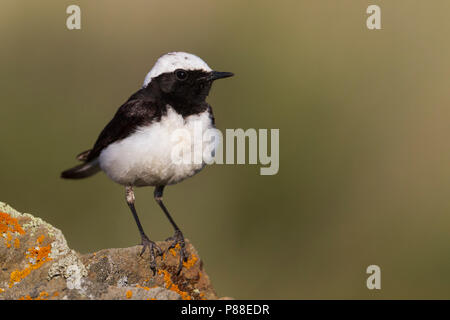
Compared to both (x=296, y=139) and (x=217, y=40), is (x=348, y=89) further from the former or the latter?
(x=217, y=40)

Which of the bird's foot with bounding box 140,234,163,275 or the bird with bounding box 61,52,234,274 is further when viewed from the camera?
the bird with bounding box 61,52,234,274

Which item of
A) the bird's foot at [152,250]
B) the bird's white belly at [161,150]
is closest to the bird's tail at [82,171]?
the bird's white belly at [161,150]

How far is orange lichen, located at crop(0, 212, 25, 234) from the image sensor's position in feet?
18.8

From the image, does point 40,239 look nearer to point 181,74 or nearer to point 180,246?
point 180,246

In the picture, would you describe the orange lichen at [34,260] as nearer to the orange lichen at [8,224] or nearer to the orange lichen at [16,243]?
the orange lichen at [16,243]

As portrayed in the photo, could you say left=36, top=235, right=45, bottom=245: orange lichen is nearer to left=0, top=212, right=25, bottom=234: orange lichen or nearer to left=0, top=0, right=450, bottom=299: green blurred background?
left=0, top=212, right=25, bottom=234: orange lichen

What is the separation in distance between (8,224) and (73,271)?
0.92m

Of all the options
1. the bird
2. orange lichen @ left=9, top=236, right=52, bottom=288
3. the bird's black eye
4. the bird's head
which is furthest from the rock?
the bird's black eye

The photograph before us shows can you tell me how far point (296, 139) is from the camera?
1066 centimetres

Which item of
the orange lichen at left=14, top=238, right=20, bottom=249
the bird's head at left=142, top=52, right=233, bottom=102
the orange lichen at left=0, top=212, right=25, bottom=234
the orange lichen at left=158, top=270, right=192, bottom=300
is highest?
the bird's head at left=142, top=52, right=233, bottom=102

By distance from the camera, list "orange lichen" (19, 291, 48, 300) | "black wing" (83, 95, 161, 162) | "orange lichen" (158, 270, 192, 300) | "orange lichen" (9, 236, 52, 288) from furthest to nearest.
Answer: "black wing" (83, 95, 161, 162) → "orange lichen" (158, 270, 192, 300) → "orange lichen" (9, 236, 52, 288) → "orange lichen" (19, 291, 48, 300)

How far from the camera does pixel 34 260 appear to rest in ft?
18.0

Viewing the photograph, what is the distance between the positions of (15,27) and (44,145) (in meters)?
2.25

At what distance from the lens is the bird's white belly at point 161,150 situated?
648 cm
